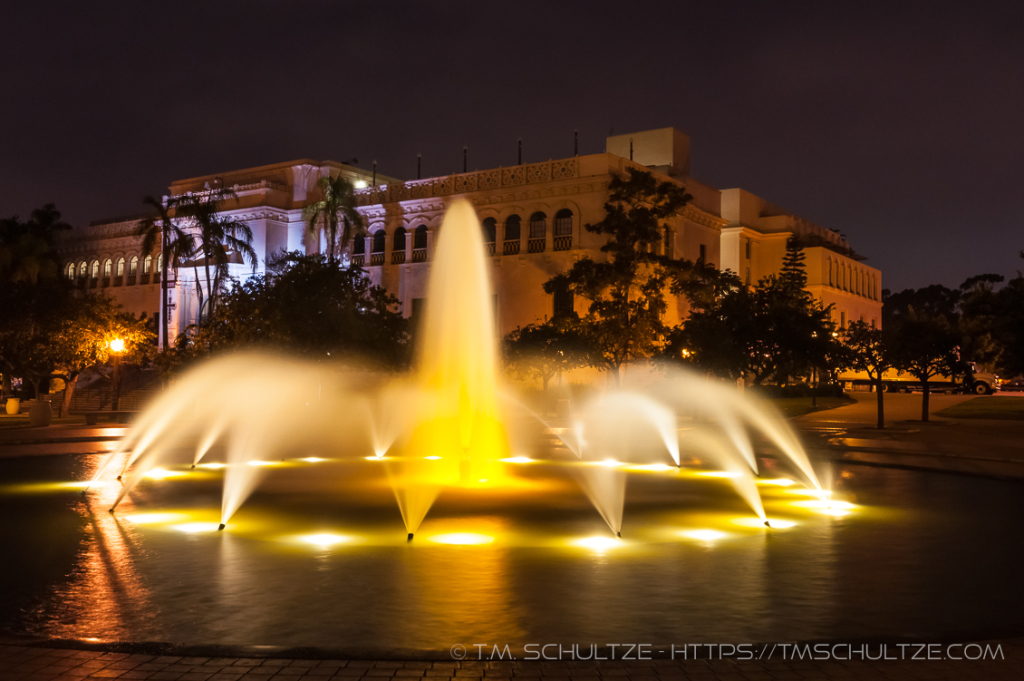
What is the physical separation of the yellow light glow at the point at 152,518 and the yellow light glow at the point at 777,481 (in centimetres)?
1048

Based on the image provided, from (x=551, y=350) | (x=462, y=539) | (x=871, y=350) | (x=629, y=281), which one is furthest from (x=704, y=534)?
(x=629, y=281)

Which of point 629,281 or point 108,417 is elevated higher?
point 629,281

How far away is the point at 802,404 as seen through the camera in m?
49.2

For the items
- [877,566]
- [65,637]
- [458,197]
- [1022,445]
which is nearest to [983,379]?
[458,197]

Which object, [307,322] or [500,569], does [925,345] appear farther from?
[500,569]

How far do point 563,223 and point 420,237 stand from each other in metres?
10.2

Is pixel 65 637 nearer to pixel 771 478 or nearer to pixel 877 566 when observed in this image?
pixel 877 566

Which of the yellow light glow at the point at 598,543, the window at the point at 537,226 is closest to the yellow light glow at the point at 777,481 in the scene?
the yellow light glow at the point at 598,543

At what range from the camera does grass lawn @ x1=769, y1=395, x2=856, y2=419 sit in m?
44.2

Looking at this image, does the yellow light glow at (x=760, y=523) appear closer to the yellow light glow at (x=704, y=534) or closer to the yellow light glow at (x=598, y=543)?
the yellow light glow at (x=704, y=534)

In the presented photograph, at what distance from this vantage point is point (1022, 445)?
24531 millimetres

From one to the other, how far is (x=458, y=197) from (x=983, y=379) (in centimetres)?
3886

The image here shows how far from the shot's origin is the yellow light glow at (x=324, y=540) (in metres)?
10.3

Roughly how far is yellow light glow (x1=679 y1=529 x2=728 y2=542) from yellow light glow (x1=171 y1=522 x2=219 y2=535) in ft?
19.2
